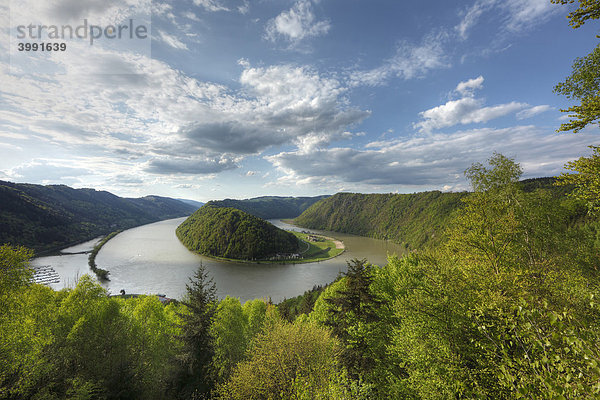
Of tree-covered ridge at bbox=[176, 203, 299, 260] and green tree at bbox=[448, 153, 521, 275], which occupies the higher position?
green tree at bbox=[448, 153, 521, 275]

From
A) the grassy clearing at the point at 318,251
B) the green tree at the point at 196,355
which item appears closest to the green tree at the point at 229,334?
the green tree at the point at 196,355

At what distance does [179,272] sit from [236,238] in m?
35.7

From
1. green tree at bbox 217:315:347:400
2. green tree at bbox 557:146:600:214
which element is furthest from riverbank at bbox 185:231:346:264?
green tree at bbox 557:146:600:214

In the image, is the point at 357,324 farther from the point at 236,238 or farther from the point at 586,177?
the point at 236,238

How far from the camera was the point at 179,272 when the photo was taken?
8638cm

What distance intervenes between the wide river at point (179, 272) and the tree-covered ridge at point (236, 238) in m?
7.49

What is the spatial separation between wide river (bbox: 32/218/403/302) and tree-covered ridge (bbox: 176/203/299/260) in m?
7.49

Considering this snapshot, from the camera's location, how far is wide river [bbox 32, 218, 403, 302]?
232 ft

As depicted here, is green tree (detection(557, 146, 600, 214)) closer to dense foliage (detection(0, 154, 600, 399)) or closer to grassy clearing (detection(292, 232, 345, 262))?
dense foliage (detection(0, 154, 600, 399))

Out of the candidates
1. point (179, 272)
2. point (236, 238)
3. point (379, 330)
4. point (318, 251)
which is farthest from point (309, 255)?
point (379, 330)

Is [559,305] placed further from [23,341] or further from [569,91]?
[23,341]

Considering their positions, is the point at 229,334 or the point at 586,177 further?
the point at 229,334

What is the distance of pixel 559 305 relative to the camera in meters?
10.2

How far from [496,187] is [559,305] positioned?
306 inches
